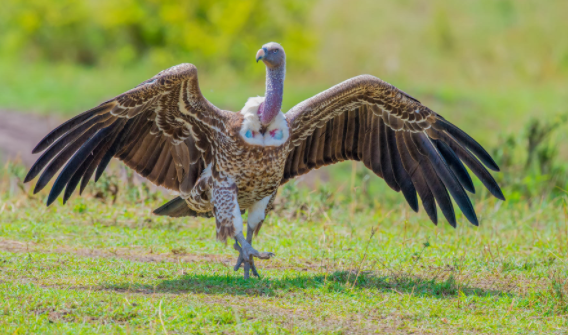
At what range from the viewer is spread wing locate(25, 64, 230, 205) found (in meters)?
5.62

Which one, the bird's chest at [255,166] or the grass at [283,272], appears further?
the bird's chest at [255,166]

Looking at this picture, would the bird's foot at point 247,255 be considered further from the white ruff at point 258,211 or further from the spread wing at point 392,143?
the spread wing at point 392,143

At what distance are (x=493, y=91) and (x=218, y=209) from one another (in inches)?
624

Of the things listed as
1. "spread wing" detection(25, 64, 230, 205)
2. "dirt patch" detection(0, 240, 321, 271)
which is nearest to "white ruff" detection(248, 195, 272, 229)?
"dirt patch" detection(0, 240, 321, 271)

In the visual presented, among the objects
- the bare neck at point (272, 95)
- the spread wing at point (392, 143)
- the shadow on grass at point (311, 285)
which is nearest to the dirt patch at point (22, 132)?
the spread wing at point (392, 143)

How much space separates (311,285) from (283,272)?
0.65 meters

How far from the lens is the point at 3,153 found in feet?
43.5

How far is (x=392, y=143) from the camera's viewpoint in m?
6.99

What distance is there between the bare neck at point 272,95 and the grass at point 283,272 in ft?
4.53

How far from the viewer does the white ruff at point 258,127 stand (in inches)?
238

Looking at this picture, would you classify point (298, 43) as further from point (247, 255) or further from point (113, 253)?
point (247, 255)

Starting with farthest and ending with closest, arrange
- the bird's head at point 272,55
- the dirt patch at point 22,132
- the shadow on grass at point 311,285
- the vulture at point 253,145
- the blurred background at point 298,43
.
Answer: the blurred background at point 298,43
the dirt patch at point 22,132
the bird's head at point 272,55
the vulture at point 253,145
the shadow on grass at point 311,285

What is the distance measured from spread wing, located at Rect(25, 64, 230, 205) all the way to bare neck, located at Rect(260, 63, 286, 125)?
0.36 meters

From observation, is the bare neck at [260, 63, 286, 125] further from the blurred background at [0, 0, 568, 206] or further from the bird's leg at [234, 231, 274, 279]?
the blurred background at [0, 0, 568, 206]
